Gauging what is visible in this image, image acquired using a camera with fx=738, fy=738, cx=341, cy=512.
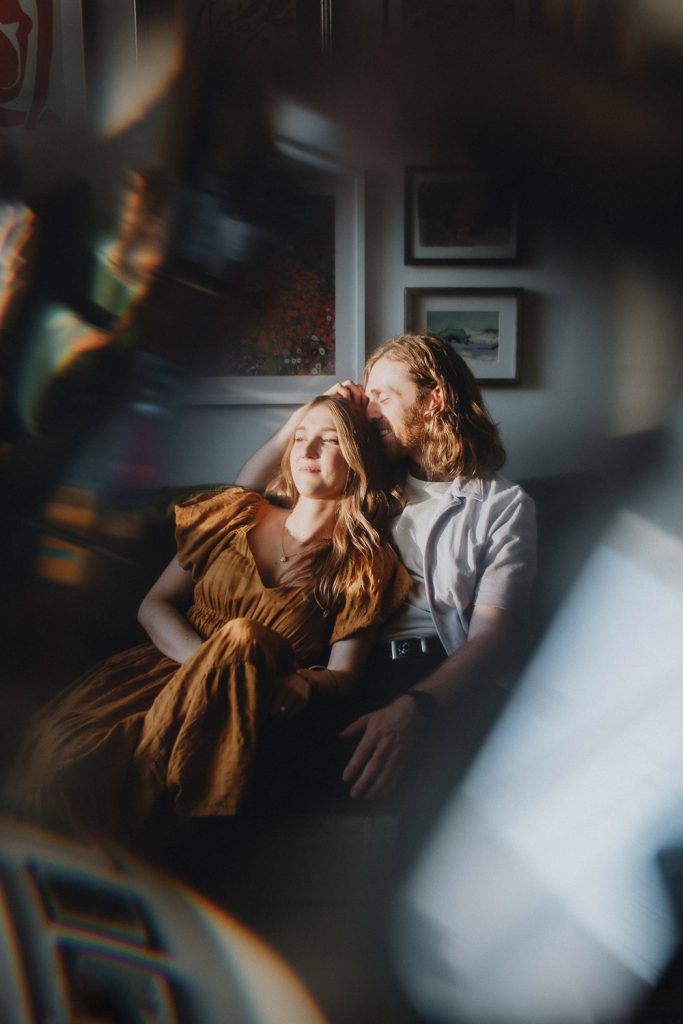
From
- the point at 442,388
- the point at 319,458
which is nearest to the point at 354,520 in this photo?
the point at 319,458

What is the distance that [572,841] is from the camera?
2.87 ft

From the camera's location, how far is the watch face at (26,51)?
840mm

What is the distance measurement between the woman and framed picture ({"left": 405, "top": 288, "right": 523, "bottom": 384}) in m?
0.14

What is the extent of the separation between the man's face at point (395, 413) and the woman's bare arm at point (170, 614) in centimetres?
28

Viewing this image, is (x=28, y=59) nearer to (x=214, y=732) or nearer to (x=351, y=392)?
(x=351, y=392)

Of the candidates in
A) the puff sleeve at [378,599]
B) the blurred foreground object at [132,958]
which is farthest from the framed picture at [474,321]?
the blurred foreground object at [132,958]

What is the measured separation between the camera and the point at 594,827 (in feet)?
2.87

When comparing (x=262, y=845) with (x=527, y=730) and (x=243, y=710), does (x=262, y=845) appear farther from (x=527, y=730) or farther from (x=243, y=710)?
(x=527, y=730)

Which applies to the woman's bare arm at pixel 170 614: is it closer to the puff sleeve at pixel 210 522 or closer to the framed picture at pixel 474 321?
the puff sleeve at pixel 210 522

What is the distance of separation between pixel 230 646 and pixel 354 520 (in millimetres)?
196

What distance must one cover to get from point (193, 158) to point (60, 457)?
389mm

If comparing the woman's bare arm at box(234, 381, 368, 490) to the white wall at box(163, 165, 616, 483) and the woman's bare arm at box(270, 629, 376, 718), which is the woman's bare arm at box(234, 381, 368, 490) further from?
the woman's bare arm at box(270, 629, 376, 718)

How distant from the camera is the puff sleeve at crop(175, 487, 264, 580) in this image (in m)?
0.86

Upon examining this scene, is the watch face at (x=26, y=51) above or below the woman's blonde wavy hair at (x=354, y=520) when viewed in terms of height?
above
